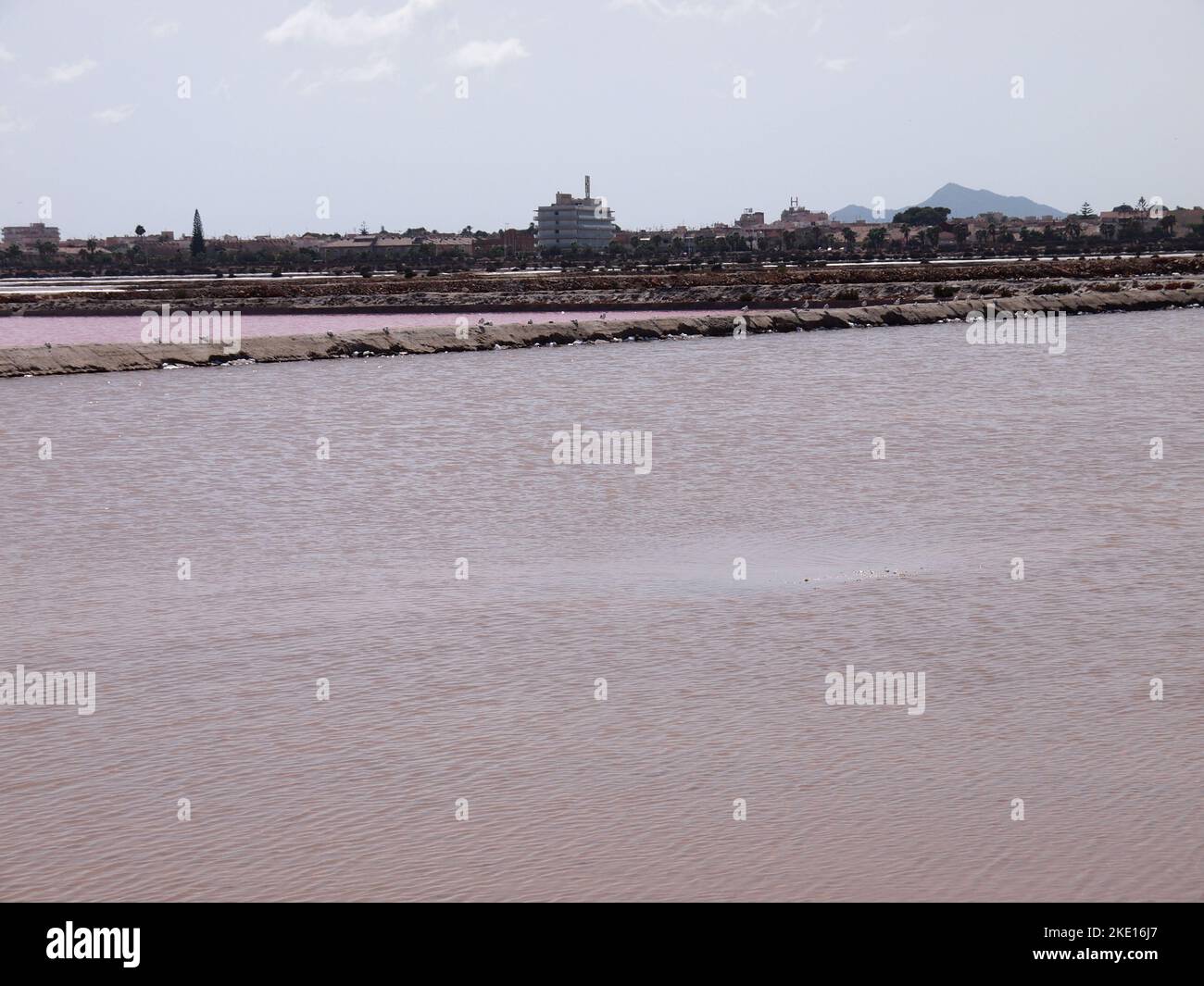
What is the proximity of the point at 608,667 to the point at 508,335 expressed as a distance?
103 ft

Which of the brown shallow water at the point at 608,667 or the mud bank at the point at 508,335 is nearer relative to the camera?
the brown shallow water at the point at 608,667

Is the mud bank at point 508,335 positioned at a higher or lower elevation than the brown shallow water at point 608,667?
higher

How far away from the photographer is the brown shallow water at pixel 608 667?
5.87 metres

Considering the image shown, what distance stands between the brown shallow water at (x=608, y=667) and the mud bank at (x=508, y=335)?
569 inches

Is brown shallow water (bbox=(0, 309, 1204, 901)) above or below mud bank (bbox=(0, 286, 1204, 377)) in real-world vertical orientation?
below

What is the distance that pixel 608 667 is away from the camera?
342 inches

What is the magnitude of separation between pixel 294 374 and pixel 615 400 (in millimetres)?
9092

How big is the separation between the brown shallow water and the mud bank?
14.4 m

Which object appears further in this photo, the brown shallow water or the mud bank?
the mud bank

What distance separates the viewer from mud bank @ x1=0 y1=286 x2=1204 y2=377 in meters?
32.8

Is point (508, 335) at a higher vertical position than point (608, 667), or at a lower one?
higher

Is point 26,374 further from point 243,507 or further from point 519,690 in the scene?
point 519,690

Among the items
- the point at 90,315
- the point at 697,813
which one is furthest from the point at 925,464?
the point at 90,315

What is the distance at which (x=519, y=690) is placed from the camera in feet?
26.8
